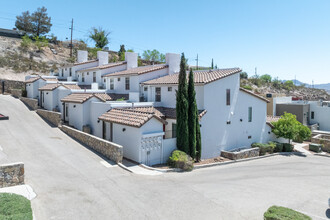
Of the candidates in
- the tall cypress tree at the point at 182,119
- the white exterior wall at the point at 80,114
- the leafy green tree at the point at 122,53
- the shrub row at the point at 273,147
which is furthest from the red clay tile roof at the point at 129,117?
the leafy green tree at the point at 122,53

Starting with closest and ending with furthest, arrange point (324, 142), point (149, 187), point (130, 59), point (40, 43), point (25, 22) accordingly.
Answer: point (149, 187) → point (324, 142) → point (130, 59) → point (40, 43) → point (25, 22)

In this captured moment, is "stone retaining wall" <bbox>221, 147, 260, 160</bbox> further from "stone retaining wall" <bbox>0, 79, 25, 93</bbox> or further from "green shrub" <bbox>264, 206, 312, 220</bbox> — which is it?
"stone retaining wall" <bbox>0, 79, 25, 93</bbox>

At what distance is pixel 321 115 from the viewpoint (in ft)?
137

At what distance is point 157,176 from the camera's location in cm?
1566

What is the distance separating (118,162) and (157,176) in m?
3.10

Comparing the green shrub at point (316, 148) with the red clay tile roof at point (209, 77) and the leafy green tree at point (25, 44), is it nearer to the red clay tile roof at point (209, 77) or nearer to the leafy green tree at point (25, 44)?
the red clay tile roof at point (209, 77)

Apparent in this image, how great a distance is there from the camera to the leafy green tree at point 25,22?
6856 cm

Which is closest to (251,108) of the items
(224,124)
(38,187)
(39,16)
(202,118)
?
(224,124)

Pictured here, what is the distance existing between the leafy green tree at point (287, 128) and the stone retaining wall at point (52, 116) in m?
24.1

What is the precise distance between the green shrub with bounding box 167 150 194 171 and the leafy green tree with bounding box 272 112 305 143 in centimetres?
1535

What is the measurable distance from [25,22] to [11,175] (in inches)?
2750

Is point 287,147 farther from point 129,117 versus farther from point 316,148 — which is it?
point 129,117

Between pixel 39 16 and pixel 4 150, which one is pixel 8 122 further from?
pixel 39 16

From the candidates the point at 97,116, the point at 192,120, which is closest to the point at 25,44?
the point at 97,116
